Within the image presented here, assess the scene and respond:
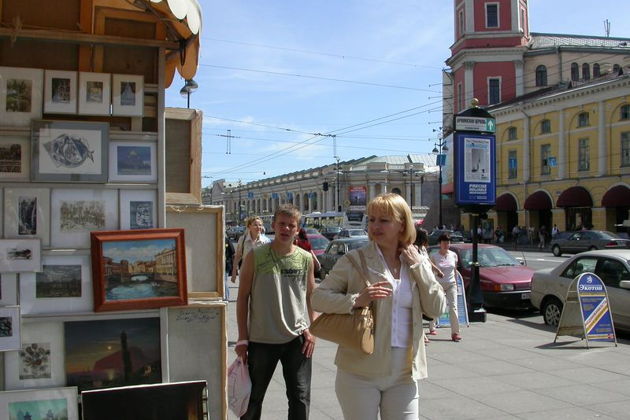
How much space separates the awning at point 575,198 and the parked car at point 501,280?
34.4 metres

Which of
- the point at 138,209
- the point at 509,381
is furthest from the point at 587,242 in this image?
the point at 138,209

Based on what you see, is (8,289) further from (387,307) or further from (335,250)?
(335,250)

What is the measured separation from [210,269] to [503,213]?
181 ft

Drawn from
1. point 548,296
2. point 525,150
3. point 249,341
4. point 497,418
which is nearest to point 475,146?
point 548,296

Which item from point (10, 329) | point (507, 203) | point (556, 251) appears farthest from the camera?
point (507, 203)

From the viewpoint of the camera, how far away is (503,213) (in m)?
56.2

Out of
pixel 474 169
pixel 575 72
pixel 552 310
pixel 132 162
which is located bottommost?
pixel 552 310

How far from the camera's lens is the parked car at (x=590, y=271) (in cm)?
1021

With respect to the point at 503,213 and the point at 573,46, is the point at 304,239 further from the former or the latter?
the point at 573,46

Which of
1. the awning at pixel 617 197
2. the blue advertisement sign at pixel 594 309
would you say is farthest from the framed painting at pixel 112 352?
the awning at pixel 617 197

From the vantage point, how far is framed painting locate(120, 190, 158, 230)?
3506mm

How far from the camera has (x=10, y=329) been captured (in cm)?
326

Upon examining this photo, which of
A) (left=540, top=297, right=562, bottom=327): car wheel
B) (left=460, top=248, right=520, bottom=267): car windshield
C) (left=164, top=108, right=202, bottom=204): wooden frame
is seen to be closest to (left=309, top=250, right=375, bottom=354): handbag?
(left=164, top=108, right=202, bottom=204): wooden frame

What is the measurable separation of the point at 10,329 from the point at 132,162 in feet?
3.52
